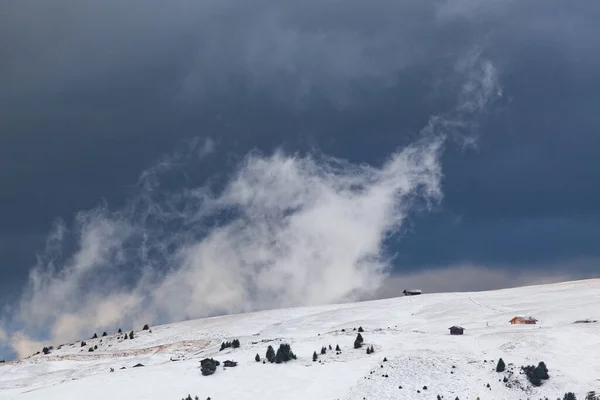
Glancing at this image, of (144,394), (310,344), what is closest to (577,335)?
(310,344)

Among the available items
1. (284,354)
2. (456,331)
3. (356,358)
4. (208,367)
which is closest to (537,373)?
(356,358)

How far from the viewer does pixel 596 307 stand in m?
78.6

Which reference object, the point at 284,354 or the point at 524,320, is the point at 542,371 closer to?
the point at 524,320

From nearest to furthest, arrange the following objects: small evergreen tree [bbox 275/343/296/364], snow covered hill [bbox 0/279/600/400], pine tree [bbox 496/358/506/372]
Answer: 1. snow covered hill [bbox 0/279/600/400]
2. pine tree [bbox 496/358/506/372]
3. small evergreen tree [bbox 275/343/296/364]

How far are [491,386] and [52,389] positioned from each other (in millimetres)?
42985

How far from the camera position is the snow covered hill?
53.8 meters

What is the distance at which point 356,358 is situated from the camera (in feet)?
206

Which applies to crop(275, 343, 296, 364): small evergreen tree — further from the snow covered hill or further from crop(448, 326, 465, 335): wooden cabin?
crop(448, 326, 465, 335): wooden cabin

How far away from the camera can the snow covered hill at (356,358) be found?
53750 mm

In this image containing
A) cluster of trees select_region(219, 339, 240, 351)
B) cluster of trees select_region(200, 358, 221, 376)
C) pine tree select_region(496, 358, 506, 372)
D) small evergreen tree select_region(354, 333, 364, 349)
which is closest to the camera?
pine tree select_region(496, 358, 506, 372)

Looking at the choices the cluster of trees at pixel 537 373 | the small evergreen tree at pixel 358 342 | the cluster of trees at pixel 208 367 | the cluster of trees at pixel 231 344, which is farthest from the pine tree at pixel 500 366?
the cluster of trees at pixel 231 344

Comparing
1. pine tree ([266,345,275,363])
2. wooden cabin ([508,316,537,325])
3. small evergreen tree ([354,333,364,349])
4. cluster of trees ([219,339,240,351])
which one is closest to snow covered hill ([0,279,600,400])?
cluster of trees ([219,339,240,351])

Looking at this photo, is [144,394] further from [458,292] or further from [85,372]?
[458,292]

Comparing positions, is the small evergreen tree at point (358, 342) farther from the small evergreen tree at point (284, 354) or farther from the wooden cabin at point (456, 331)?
the wooden cabin at point (456, 331)
